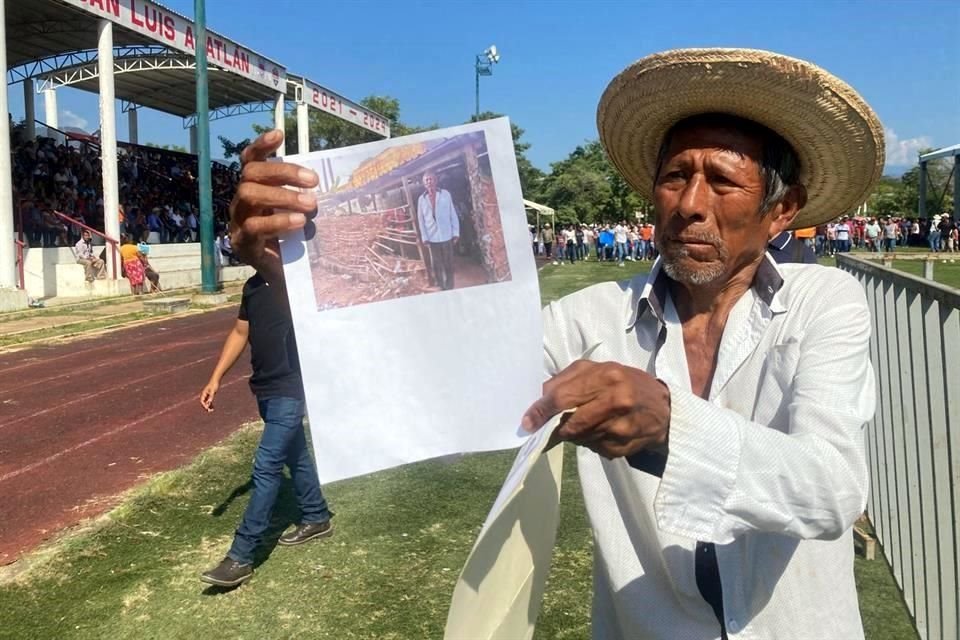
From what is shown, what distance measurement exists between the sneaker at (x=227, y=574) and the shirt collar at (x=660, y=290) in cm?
289

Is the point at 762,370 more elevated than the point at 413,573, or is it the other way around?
the point at 762,370

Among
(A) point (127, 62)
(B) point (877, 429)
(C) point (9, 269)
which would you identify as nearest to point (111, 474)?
(B) point (877, 429)

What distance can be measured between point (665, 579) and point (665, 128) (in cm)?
106

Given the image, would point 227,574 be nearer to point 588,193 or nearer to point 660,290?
point 660,290

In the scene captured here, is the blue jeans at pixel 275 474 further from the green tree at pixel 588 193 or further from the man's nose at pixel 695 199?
the green tree at pixel 588 193

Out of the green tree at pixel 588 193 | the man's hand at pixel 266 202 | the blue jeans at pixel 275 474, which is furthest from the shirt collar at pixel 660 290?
the green tree at pixel 588 193

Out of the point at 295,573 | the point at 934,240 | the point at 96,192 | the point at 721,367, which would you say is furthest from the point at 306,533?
the point at 934,240

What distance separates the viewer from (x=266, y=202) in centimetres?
136

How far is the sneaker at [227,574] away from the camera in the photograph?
386 cm

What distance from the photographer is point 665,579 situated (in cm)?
157

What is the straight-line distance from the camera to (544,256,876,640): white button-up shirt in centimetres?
113

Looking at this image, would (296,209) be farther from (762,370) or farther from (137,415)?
(137,415)

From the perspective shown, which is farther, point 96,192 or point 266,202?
point 96,192

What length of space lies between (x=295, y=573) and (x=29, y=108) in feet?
88.8
